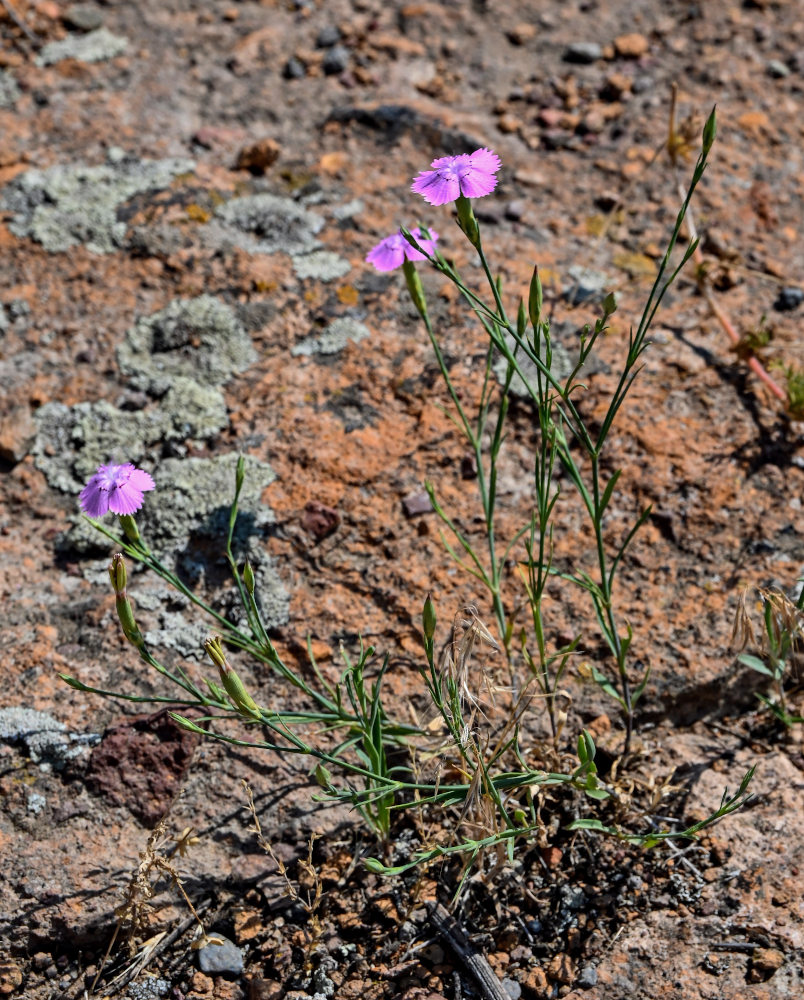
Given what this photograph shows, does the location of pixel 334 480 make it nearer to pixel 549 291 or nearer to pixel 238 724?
pixel 238 724

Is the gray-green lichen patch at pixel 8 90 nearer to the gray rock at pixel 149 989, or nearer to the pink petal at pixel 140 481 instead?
the pink petal at pixel 140 481

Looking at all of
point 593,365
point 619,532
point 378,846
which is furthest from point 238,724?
A: point 593,365

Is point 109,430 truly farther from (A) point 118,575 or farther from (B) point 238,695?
(B) point 238,695

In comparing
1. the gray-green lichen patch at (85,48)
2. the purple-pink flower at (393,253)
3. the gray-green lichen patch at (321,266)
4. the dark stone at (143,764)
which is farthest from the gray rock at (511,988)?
the gray-green lichen patch at (85,48)

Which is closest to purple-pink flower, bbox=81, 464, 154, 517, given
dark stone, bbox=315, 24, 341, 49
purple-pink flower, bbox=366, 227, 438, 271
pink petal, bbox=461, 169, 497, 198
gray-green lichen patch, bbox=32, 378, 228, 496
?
gray-green lichen patch, bbox=32, 378, 228, 496

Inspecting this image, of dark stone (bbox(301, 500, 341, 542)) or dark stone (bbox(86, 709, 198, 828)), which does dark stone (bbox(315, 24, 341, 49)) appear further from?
dark stone (bbox(86, 709, 198, 828))

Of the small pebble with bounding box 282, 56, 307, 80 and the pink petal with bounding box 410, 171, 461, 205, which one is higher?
the pink petal with bounding box 410, 171, 461, 205
